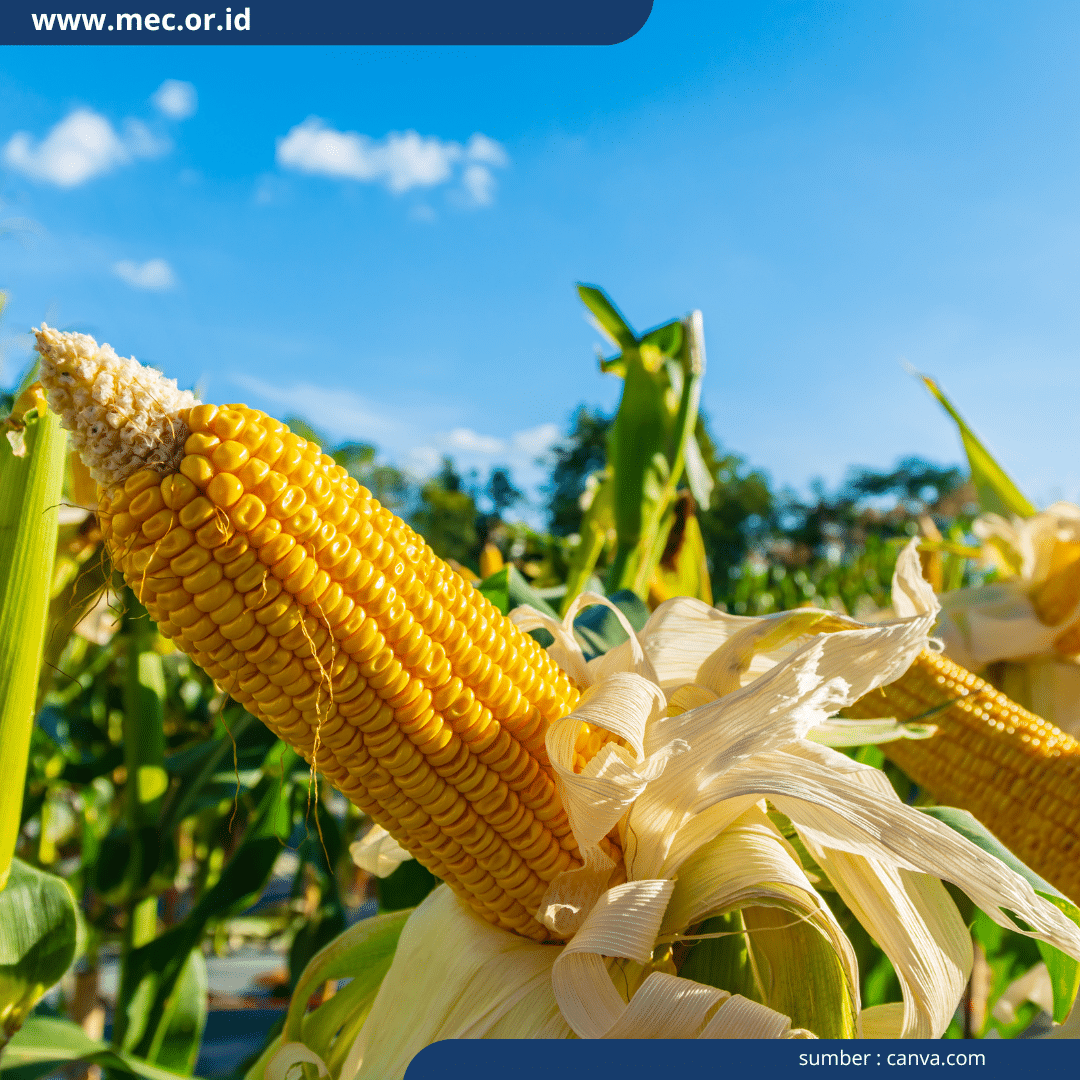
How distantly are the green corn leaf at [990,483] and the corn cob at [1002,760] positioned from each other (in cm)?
92

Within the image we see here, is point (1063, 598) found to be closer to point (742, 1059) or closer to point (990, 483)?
point (990, 483)

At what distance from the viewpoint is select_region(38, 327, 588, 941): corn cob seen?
17.5 inches

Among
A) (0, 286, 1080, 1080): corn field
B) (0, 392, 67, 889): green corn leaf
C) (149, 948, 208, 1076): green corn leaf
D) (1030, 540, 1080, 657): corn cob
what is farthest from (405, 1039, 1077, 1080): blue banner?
(149, 948, 208, 1076): green corn leaf

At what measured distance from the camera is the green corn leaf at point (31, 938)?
2.48 feet

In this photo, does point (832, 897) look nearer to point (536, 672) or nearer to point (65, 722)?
point (536, 672)

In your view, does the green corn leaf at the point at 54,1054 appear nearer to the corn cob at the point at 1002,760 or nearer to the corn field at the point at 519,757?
the corn field at the point at 519,757

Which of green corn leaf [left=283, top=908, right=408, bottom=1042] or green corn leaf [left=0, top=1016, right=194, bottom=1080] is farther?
green corn leaf [left=0, top=1016, right=194, bottom=1080]

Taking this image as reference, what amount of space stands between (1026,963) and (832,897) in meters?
0.74

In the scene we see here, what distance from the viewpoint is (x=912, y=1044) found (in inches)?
23.4

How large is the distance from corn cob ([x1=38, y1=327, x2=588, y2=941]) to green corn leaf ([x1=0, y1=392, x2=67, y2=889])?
0.16m

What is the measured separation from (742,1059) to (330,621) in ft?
1.27

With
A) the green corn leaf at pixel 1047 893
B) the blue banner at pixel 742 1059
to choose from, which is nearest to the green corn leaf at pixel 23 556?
the blue banner at pixel 742 1059

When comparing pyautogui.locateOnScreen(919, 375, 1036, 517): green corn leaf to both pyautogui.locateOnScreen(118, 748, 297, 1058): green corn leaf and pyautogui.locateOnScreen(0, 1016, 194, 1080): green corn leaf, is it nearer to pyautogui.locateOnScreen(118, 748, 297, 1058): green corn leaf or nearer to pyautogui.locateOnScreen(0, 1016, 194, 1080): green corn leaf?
pyautogui.locateOnScreen(118, 748, 297, 1058): green corn leaf

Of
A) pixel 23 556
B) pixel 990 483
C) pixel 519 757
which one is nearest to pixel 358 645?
pixel 519 757
